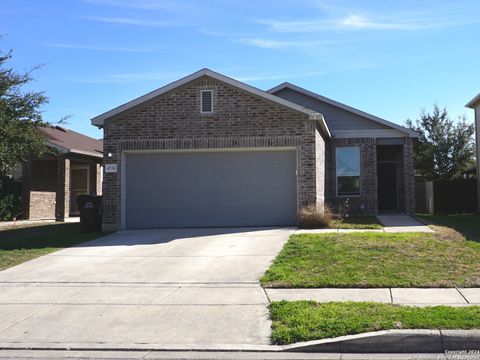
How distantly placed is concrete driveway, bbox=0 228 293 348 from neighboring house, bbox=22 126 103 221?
8.43 m

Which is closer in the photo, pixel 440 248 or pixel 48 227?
pixel 440 248

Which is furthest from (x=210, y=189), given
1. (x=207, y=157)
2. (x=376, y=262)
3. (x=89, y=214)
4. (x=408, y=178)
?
(x=408, y=178)

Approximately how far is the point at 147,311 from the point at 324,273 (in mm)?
3296

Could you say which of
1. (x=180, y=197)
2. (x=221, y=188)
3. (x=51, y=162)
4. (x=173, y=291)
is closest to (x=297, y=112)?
(x=221, y=188)

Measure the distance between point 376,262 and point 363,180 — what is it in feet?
37.7

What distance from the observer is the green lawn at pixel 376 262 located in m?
8.93

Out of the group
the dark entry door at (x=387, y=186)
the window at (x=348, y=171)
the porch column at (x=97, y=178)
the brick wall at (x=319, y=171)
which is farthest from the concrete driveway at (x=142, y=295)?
the porch column at (x=97, y=178)

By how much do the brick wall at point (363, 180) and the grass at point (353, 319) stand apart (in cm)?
1383

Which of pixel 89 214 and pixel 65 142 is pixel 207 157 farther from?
pixel 65 142

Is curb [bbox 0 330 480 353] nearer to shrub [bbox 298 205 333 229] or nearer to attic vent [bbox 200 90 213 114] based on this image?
shrub [bbox 298 205 333 229]

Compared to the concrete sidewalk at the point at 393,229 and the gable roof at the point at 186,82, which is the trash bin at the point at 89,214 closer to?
the gable roof at the point at 186,82

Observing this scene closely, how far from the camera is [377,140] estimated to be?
21.5m

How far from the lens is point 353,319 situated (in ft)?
22.1

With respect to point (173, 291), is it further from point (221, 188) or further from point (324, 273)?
point (221, 188)
